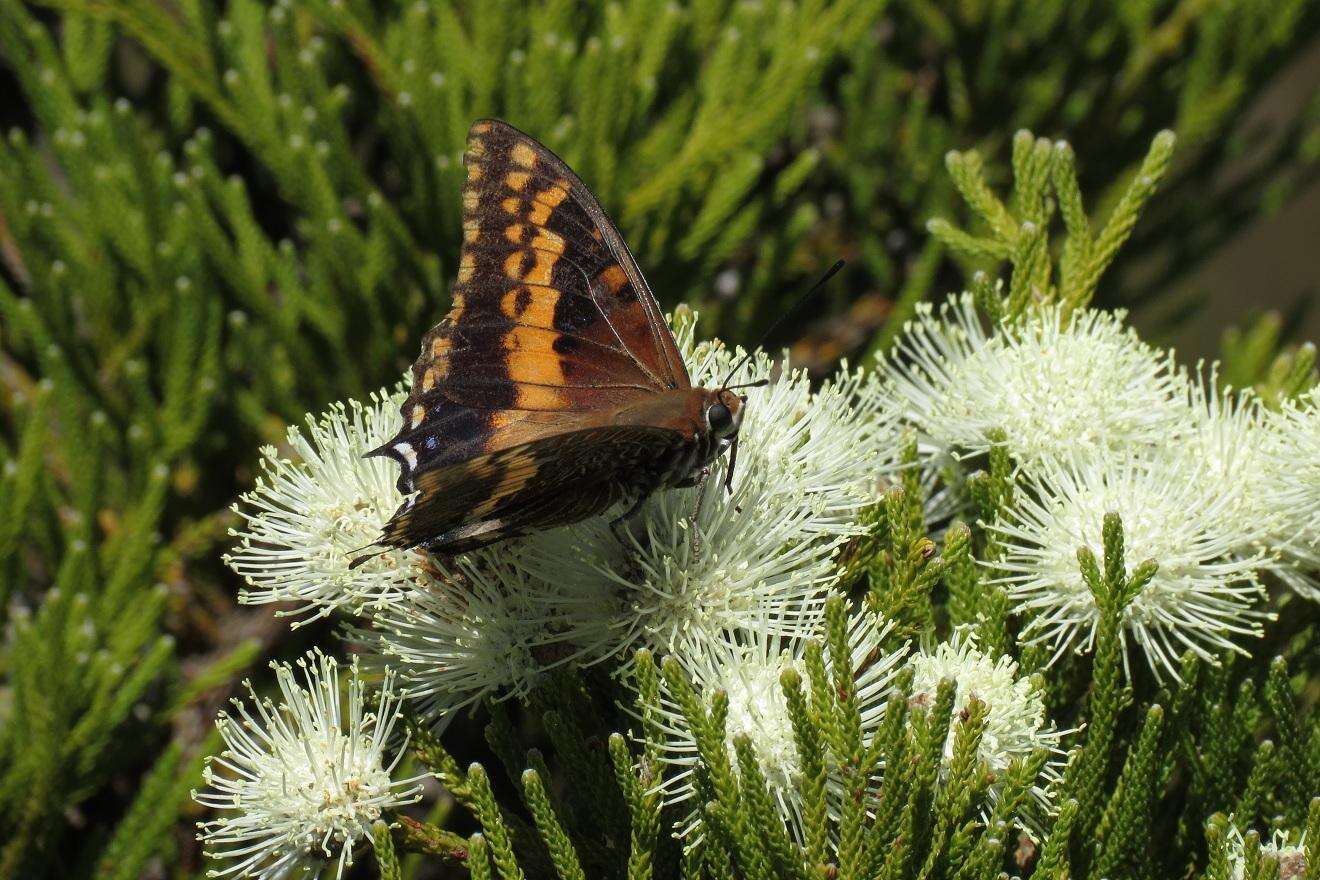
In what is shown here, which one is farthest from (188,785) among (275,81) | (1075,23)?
(1075,23)

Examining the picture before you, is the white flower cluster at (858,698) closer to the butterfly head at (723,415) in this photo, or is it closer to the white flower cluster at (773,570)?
the white flower cluster at (773,570)

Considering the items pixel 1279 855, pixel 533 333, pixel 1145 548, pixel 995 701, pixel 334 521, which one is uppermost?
pixel 533 333

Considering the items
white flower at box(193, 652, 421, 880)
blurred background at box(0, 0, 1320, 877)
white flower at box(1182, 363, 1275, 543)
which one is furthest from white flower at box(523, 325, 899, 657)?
blurred background at box(0, 0, 1320, 877)

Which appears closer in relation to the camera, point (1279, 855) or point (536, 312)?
point (1279, 855)

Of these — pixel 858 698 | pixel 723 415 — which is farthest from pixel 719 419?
pixel 858 698

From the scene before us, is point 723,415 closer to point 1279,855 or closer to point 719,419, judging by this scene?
point 719,419

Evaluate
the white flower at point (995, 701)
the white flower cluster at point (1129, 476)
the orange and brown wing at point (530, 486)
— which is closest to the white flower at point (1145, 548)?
the white flower cluster at point (1129, 476)

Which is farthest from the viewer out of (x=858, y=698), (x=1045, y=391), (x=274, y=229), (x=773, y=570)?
(x=274, y=229)
